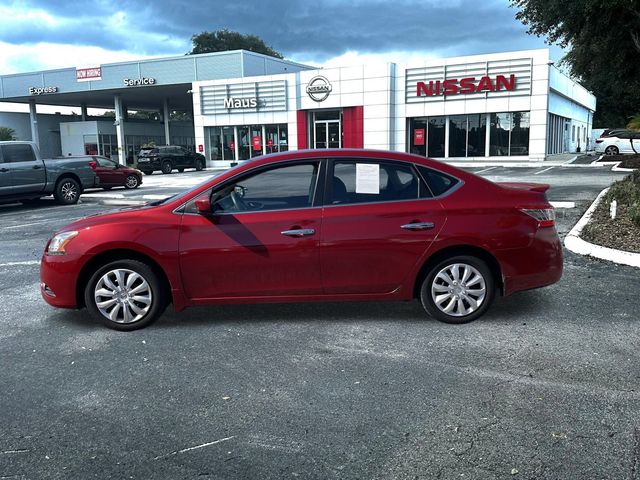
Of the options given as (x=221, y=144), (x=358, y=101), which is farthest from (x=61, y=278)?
(x=221, y=144)

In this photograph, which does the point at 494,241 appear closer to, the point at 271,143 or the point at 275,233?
the point at 275,233

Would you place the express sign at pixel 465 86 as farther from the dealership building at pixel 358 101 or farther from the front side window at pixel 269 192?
the front side window at pixel 269 192

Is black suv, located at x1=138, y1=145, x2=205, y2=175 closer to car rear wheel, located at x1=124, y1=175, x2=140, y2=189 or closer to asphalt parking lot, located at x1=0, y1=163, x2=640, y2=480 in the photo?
car rear wheel, located at x1=124, y1=175, x2=140, y2=189

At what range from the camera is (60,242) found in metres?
5.05

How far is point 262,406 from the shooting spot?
3605 mm

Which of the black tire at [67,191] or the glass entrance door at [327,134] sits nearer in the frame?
the black tire at [67,191]

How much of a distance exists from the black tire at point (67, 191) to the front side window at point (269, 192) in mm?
13068

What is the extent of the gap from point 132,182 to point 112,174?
1.02m

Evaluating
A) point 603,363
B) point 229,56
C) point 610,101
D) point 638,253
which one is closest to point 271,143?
point 229,56

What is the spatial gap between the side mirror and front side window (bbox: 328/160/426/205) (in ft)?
3.60

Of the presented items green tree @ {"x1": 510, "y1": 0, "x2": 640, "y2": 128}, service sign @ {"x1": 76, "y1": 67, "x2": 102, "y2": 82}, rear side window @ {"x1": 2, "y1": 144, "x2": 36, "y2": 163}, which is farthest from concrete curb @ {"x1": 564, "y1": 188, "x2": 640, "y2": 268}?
service sign @ {"x1": 76, "y1": 67, "x2": 102, "y2": 82}

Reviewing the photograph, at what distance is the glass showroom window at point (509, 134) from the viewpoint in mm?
31000

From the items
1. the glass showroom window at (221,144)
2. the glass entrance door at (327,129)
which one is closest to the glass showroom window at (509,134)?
the glass entrance door at (327,129)

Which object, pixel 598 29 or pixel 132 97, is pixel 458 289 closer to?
pixel 598 29
